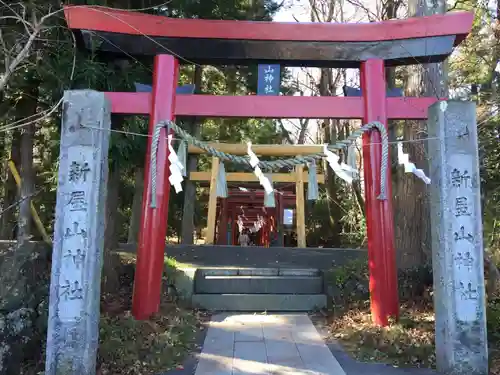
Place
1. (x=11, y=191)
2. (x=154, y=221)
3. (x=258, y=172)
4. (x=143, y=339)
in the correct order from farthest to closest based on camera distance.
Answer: (x=11, y=191)
(x=154, y=221)
(x=143, y=339)
(x=258, y=172)

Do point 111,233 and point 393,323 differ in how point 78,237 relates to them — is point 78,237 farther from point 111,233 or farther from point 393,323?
point 393,323

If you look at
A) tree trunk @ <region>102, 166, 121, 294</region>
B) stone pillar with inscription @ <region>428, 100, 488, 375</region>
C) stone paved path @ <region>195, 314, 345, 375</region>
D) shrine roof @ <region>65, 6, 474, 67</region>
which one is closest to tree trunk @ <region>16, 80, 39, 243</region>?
Result: tree trunk @ <region>102, 166, 121, 294</region>

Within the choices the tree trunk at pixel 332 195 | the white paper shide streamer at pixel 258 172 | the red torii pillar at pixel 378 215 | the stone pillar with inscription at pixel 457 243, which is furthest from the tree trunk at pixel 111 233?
the tree trunk at pixel 332 195

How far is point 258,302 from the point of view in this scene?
745 centimetres

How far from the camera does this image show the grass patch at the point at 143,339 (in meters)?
4.81

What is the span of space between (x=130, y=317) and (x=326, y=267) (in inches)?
170

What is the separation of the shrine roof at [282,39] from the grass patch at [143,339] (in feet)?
12.0

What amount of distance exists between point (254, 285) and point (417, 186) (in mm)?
3329

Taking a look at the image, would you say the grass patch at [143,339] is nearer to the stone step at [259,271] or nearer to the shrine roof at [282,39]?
the stone step at [259,271]

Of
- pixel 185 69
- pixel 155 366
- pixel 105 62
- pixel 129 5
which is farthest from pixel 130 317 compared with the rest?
pixel 185 69

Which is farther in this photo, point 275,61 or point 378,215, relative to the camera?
point 275,61

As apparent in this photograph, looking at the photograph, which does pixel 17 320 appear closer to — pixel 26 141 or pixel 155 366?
pixel 155 366

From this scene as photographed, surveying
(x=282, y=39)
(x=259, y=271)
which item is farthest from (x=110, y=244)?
(x=282, y=39)

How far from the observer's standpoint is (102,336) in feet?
16.9
